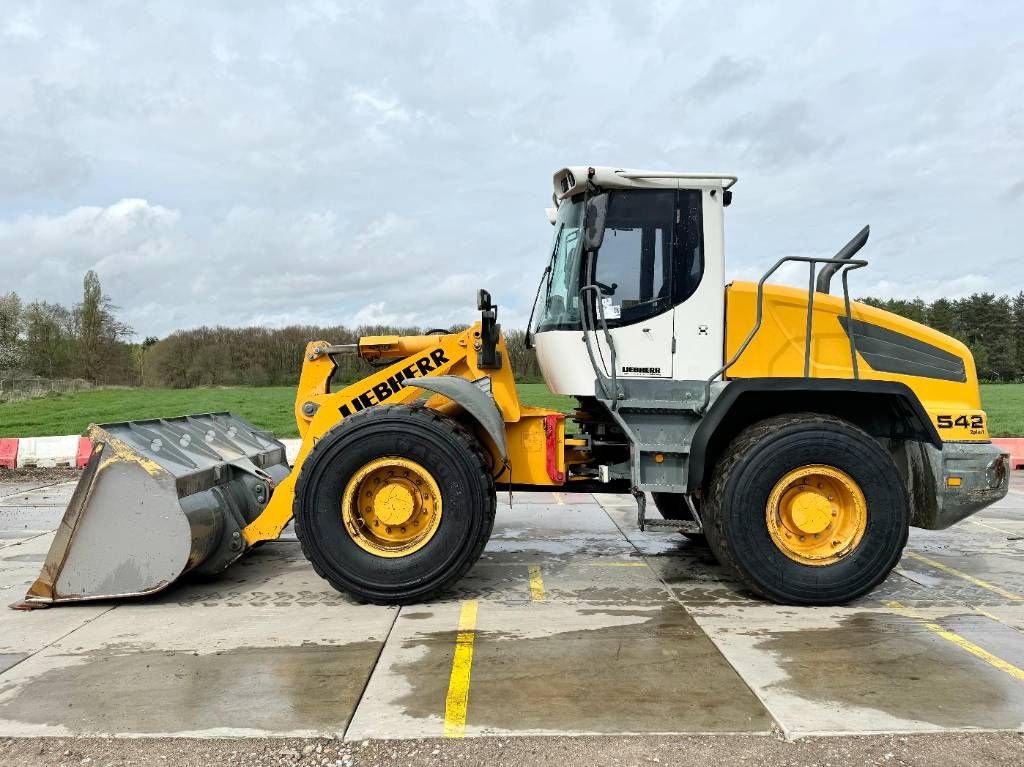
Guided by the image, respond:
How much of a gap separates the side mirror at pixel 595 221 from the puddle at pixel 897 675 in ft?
9.03

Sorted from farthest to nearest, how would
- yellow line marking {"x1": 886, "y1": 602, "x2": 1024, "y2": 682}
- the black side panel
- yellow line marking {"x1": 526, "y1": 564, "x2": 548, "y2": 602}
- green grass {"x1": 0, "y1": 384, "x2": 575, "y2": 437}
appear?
1. green grass {"x1": 0, "y1": 384, "x2": 575, "y2": 437}
2. the black side panel
3. yellow line marking {"x1": 526, "y1": 564, "x2": 548, "y2": 602}
4. yellow line marking {"x1": 886, "y1": 602, "x2": 1024, "y2": 682}

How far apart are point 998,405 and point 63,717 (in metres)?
38.3

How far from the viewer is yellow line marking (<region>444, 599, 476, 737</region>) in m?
3.37

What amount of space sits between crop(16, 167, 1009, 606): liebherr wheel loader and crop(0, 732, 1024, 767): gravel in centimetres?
188

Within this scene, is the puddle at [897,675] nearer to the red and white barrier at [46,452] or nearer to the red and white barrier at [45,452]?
the red and white barrier at [45,452]

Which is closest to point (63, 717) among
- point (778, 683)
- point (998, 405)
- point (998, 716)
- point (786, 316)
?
point (778, 683)

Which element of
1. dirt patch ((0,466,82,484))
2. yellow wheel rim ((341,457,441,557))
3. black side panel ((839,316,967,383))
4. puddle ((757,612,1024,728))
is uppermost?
black side panel ((839,316,967,383))

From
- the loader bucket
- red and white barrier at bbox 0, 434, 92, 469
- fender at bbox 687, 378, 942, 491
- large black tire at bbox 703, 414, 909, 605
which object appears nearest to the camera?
the loader bucket

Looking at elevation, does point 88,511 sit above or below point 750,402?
below

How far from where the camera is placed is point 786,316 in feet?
17.8

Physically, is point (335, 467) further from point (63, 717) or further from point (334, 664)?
point (63, 717)

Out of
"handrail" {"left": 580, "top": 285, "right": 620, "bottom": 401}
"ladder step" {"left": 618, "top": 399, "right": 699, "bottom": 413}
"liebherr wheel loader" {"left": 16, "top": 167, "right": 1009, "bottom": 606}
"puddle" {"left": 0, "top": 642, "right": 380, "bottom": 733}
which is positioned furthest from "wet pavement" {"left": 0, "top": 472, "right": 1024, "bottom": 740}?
"handrail" {"left": 580, "top": 285, "right": 620, "bottom": 401}

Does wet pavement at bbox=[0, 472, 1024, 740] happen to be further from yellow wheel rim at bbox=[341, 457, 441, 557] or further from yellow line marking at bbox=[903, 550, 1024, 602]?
yellow wheel rim at bbox=[341, 457, 441, 557]

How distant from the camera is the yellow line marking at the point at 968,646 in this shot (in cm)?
402
